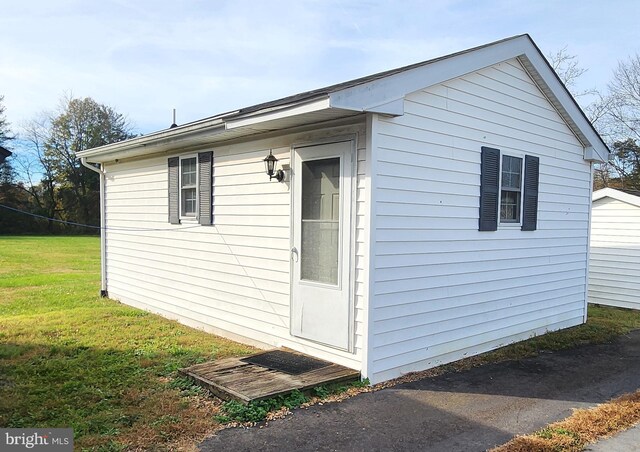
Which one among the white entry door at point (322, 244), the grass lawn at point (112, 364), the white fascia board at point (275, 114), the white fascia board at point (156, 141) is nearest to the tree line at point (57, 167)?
the grass lawn at point (112, 364)

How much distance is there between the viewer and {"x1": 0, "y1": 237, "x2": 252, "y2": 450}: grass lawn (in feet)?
11.2

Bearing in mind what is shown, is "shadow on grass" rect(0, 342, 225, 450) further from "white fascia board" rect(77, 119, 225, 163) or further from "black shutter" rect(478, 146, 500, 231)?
"black shutter" rect(478, 146, 500, 231)

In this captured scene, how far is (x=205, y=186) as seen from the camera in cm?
665

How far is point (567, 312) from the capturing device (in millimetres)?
7371

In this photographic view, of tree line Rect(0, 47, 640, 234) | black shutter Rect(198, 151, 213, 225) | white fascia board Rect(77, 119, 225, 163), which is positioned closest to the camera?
white fascia board Rect(77, 119, 225, 163)

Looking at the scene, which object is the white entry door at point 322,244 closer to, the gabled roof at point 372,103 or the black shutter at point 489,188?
the gabled roof at point 372,103

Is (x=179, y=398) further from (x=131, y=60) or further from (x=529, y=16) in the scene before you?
(x=131, y=60)

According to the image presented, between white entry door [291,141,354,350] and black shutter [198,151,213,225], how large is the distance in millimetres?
1964

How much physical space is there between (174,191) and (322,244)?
11.3ft

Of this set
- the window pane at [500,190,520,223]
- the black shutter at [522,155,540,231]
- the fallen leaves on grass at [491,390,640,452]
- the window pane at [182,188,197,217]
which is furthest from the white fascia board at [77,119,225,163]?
the fallen leaves on grass at [491,390,640,452]

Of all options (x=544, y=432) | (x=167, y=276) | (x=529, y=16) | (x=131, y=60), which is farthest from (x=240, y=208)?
(x=131, y=60)

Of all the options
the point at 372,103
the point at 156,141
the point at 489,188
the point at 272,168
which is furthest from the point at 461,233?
the point at 156,141

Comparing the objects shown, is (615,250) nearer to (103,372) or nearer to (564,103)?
(564,103)

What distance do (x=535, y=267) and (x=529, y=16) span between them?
8250 millimetres
